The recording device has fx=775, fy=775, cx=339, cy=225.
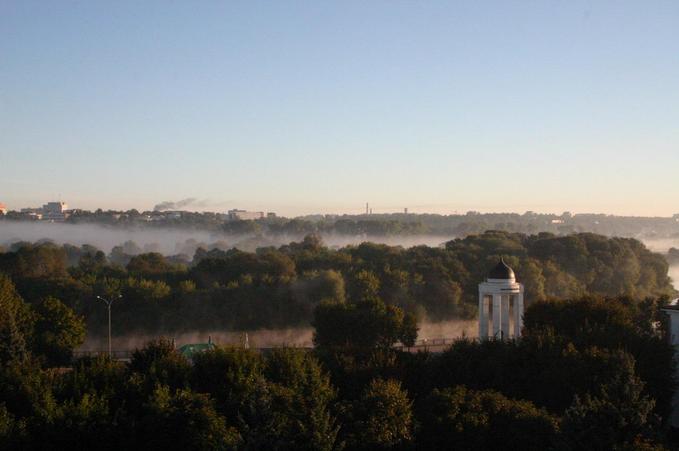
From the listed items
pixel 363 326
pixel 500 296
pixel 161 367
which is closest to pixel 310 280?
pixel 363 326

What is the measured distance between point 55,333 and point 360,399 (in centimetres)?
2501

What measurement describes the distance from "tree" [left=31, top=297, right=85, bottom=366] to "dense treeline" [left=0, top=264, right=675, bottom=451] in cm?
1512

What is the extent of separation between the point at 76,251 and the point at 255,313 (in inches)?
2868

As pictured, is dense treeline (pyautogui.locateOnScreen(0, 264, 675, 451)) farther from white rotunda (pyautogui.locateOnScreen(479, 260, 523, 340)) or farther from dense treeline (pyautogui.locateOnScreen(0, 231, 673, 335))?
dense treeline (pyautogui.locateOnScreen(0, 231, 673, 335))

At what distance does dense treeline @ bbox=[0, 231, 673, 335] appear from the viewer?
Result: 60344 mm

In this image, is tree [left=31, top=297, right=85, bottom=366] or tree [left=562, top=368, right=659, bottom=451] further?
tree [left=31, top=297, right=85, bottom=366]

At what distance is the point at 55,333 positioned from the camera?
43562 millimetres

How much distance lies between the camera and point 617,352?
90.2 ft

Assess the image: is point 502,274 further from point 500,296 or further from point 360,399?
point 360,399

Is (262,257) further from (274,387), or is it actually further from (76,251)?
(76,251)

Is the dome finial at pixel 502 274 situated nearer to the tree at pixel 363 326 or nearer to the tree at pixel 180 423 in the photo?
the tree at pixel 363 326

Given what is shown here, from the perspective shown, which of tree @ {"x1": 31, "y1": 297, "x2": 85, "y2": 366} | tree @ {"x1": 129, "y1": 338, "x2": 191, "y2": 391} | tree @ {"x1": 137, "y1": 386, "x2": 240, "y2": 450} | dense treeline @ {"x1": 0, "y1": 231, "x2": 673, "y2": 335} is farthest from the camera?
dense treeline @ {"x1": 0, "y1": 231, "x2": 673, "y2": 335}

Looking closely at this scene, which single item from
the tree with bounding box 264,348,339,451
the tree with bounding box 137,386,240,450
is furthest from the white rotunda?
the tree with bounding box 137,386,240,450

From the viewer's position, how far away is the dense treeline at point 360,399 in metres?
21.6
